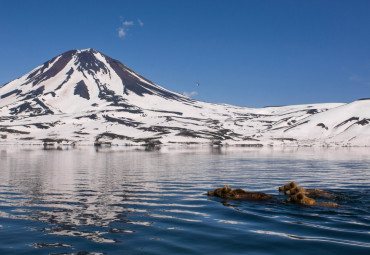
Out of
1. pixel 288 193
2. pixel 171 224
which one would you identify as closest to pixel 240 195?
pixel 288 193

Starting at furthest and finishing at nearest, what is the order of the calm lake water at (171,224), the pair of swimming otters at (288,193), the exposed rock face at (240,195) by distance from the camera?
the exposed rock face at (240,195), the pair of swimming otters at (288,193), the calm lake water at (171,224)

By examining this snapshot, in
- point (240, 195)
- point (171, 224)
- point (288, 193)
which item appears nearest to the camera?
point (171, 224)

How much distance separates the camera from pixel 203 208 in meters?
24.3

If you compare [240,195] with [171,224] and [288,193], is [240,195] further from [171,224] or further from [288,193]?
[171,224]

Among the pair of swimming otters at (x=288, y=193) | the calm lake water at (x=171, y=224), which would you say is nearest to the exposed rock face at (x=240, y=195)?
the pair of swimming otters at (x=288, y=193)

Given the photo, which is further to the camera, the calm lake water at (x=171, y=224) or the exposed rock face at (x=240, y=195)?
the exposed rock face at (x=240, y=195)

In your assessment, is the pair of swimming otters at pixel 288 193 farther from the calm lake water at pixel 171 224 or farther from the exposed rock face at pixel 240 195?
the calm lake water at pixel 171 224

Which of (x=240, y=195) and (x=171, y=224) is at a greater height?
(x=240, y=195)

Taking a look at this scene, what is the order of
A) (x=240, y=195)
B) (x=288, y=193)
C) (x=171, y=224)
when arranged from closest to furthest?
(x=171, y=224)
(x=240, y=195)
(x=288, y=193)

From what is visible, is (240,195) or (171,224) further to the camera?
(240,195)

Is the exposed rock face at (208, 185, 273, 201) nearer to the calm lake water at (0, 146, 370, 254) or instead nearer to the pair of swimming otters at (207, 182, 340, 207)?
the pair of swimming otters at (207, 182, 340, 207)

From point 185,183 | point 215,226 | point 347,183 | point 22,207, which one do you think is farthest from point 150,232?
point 347,183

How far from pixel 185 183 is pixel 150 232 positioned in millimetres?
21354

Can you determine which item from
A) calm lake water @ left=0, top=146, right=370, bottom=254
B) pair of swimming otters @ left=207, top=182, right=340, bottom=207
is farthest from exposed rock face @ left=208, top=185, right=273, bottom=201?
calm lake water @ left=0, top=146, right=370, bottom=254
